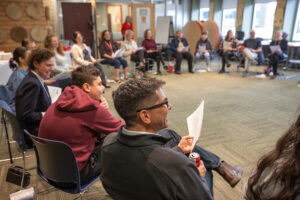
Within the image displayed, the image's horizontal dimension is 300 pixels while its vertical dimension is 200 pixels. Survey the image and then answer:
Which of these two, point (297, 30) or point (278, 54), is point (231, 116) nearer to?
point (278, 54)

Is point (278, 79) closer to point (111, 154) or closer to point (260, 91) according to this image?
point (260, 91)

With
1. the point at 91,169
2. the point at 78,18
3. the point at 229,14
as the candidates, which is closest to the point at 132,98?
the point at 91,169

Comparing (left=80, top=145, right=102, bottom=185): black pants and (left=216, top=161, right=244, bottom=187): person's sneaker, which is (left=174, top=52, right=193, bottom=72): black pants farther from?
(left=80, top=145, right=102, bottom=185): black pants

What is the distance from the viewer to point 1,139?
3.19 m

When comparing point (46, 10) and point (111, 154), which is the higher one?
point (46, 10)

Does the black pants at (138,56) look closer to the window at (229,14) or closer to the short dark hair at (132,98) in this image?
the window at (229,14)

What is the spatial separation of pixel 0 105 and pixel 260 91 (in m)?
4.96

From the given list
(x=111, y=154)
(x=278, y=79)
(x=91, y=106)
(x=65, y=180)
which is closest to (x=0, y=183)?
(x=65, y=180)

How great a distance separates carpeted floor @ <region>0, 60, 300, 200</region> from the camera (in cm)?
228

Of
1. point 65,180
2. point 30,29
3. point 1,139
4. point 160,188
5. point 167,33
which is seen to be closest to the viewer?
point 160,188

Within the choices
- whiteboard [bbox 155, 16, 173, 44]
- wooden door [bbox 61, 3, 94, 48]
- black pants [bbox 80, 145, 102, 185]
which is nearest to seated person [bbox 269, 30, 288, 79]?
whiteboard [bbox 155, 16, 173, 44]

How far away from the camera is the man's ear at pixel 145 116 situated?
1072 millimetres

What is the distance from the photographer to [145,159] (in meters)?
0.90

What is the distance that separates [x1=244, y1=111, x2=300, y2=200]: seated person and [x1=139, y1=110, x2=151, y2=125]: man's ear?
1.56 ft
